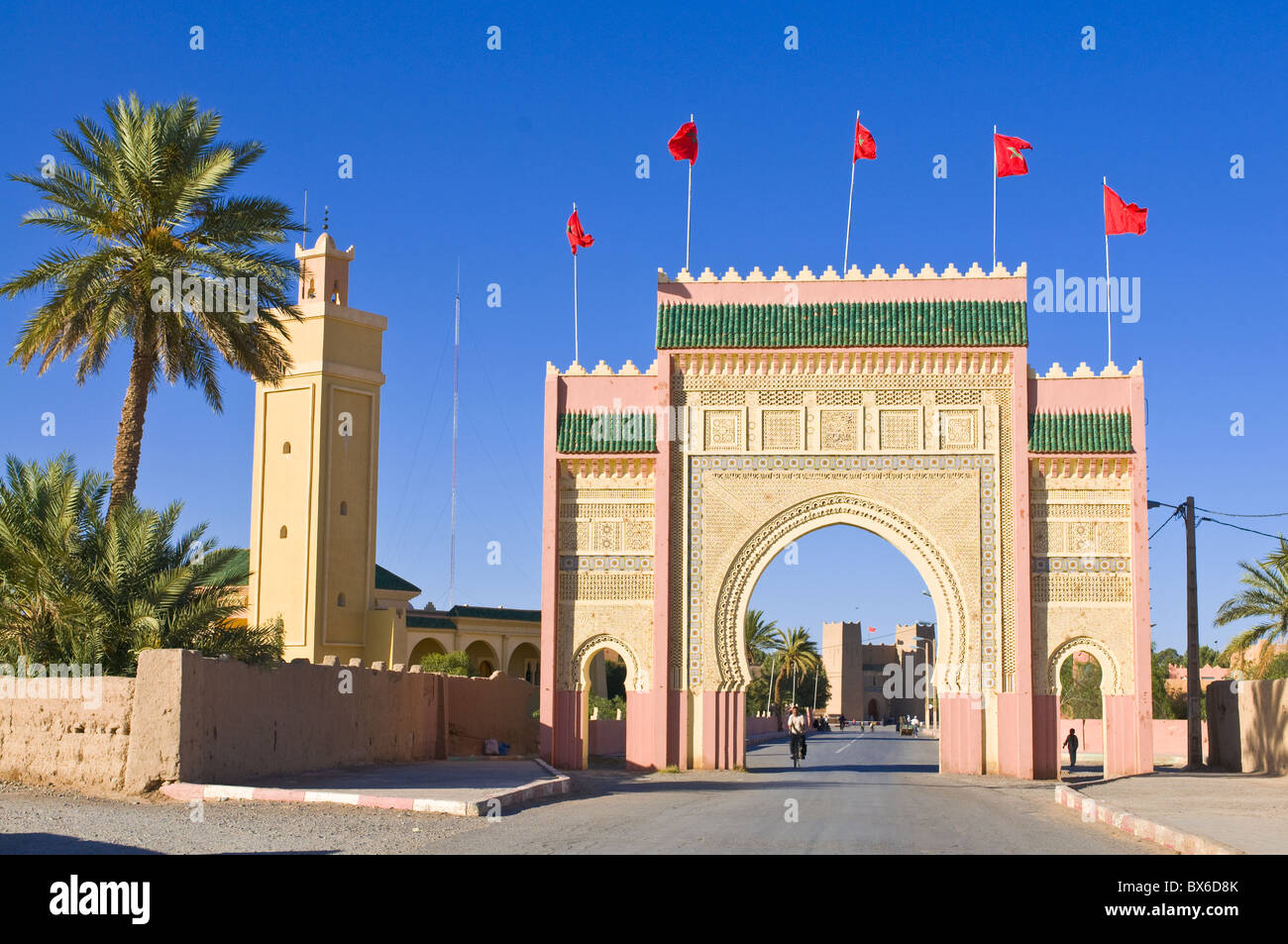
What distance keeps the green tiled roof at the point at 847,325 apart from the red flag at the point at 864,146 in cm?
337

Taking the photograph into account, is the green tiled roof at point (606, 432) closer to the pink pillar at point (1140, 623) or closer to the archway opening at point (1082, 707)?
the pink pillar at point (1140, 623)

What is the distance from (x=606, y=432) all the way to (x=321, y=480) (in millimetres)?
11135

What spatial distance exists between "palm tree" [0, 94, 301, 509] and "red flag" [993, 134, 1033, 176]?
1451cm

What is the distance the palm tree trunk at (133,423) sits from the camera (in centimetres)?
2134

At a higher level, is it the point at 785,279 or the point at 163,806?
the point at 785,279

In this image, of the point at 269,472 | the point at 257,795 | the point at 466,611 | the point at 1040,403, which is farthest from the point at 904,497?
the point at 466,611

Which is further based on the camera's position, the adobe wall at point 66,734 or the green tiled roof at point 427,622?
the green tiled roof at point 427,622

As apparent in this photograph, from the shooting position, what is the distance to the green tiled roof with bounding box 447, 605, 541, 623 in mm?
50906

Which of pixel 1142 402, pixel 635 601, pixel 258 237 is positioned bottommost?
pixel 635 601

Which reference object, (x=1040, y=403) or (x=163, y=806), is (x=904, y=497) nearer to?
(x=1040, y=403)

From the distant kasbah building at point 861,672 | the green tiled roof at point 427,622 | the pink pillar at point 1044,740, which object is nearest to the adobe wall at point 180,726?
the pink pillar at point 1044,740

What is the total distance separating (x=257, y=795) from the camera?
1573cm
